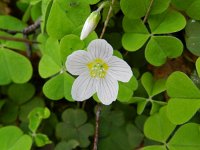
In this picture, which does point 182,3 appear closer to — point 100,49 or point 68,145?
point 100,49

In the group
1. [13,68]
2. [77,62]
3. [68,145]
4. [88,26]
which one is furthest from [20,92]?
[88,26]

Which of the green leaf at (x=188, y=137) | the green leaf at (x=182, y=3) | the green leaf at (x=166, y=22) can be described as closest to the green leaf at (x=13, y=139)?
the green leaf at (x=188, y=137)

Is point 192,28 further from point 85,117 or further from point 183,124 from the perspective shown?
point 85,117

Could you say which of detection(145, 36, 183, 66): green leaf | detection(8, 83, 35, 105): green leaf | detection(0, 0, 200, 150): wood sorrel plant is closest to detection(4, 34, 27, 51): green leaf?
detection(0, 0, 200, 150): wood sorrel plant

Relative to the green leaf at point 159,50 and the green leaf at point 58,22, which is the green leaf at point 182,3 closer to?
the green leaf at point 159,50

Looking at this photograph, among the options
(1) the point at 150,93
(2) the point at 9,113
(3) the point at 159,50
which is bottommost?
(2) the point at 9,113

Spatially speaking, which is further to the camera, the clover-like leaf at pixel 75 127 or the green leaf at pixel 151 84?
the clover-like leaf at pixel 75 127

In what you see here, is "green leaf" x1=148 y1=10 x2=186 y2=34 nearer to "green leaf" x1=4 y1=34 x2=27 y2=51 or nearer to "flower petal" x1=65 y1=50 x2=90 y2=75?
"flower petal" x1=65 y1=50 x2=90 y2=75
